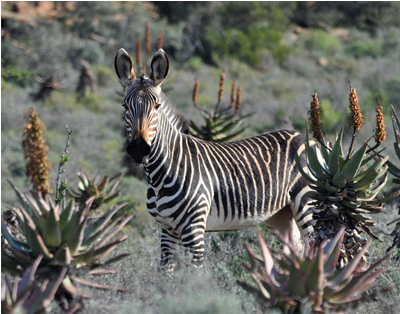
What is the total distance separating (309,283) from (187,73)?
863 inches

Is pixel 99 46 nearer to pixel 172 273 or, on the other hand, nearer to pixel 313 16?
pixel 313 16

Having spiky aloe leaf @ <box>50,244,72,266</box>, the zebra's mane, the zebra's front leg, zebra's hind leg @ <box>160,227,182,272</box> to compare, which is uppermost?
the zebra's mane

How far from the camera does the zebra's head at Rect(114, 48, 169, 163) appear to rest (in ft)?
19.2

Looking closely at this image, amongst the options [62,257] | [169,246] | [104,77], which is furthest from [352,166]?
[104,77]

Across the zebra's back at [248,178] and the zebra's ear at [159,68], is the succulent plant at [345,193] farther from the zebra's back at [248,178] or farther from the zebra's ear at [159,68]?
the zebra's ear at [159,68]

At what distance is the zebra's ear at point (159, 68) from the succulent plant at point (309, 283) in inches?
103

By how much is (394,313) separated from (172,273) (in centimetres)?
203

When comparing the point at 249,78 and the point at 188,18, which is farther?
the point at 188,18

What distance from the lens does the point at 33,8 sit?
29.4m

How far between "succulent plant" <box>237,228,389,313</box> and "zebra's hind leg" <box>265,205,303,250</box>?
2.81m

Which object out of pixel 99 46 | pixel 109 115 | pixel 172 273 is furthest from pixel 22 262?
pixel 99 46

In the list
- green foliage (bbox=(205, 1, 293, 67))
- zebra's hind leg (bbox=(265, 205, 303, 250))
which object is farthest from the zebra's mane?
green foliage (bbox=(205, 1, 293, 67))

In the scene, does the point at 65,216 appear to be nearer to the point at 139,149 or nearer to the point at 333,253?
the point at 139,149

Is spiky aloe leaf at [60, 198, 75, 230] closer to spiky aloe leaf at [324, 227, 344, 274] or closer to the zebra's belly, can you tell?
spiky aloe leaf at [324, 227, 344, 274]
